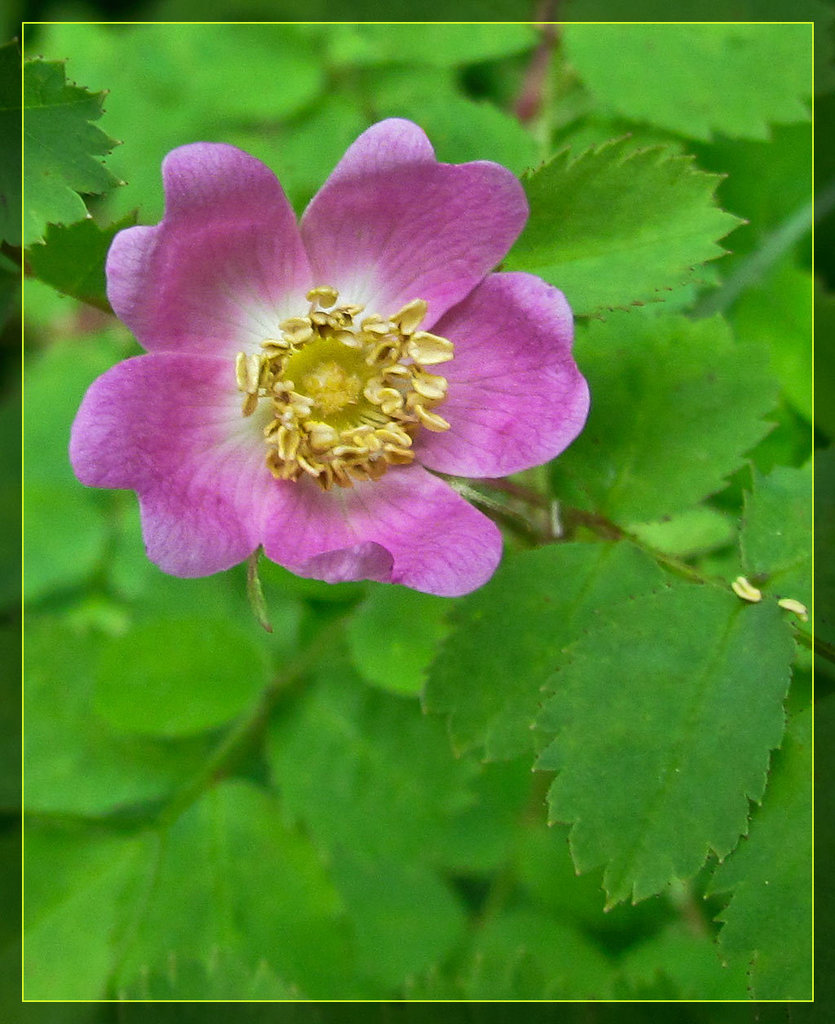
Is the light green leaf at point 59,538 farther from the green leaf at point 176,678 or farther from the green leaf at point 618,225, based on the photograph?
the green leaf at point 618,225

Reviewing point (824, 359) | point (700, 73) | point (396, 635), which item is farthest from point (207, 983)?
point (700, 73)

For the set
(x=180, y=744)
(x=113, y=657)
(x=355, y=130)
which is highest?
(x=355, y=130)

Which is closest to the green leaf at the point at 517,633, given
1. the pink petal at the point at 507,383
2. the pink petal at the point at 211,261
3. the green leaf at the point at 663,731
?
the green leaf at the point at 663,731

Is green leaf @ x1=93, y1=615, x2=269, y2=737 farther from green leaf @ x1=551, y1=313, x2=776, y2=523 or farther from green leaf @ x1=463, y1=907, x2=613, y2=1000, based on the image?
green leaf @ x1=551, y1=313, x2=776, y2=523

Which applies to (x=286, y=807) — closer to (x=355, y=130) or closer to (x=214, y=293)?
(x=214, y=293)

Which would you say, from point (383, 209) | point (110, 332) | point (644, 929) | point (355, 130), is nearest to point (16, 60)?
point (383, 209)

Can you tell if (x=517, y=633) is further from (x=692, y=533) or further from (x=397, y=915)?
(x=397, y=915)
